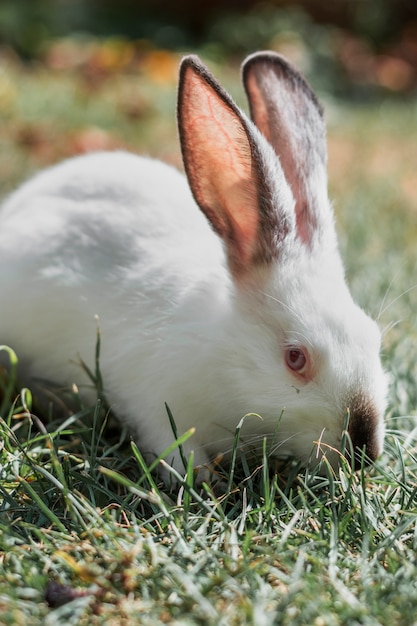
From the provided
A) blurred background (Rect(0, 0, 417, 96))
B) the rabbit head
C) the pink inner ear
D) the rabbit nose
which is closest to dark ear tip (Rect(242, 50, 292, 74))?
the rabbit head

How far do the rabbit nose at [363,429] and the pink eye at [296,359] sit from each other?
20cm

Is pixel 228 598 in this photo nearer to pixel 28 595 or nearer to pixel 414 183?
pixel 28 595

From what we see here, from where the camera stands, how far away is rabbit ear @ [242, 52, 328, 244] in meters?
3.03

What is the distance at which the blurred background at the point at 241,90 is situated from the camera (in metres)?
4.82

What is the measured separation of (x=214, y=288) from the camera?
9.76 feet

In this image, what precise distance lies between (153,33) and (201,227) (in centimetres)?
1110

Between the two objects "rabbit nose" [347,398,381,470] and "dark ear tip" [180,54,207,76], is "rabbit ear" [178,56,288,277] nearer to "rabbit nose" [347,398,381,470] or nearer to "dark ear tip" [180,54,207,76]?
"dark ear tip" [180,54,207,76]

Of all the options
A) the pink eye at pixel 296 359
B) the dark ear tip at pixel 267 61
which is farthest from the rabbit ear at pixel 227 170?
the dark ear tip at pixel 267 61

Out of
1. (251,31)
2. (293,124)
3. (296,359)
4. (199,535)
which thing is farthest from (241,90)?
(199,535)

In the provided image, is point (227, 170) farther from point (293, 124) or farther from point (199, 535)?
point (199, 535)

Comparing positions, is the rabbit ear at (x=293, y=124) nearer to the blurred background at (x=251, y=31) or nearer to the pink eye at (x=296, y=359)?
the pink eye at (x=296, y=359)

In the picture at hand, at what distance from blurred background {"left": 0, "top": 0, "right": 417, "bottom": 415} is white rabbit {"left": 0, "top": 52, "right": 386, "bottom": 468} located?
1.69 ft

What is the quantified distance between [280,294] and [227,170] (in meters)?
0.46

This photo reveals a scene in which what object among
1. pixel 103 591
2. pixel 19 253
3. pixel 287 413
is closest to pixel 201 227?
pixel 19 253
